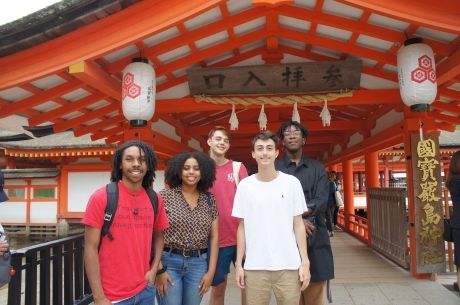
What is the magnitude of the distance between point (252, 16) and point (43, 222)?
1326cm

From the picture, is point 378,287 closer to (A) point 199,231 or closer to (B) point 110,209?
(A) point 199,231

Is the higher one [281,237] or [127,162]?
[127,162]

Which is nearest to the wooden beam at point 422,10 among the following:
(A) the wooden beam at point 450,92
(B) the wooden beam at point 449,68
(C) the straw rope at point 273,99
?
(B) the wooden beam at point 449,68

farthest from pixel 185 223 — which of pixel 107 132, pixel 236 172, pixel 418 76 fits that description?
pixel 107 132

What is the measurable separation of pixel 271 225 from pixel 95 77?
284 cm

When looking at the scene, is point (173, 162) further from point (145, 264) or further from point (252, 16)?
point (252, 16)

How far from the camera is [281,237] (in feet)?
8.87

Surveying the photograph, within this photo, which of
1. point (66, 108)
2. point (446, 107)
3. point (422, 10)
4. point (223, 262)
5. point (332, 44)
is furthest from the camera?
point (446, 107)

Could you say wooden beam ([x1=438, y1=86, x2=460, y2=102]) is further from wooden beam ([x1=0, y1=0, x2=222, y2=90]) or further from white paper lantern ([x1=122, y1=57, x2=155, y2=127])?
white paper lantern ([x1=122, y1=57, x2=155, y2=127])

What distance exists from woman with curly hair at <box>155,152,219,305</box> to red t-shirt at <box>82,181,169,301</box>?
325 millimetres

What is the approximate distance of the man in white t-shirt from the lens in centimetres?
271

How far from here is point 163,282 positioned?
2834 millimetres

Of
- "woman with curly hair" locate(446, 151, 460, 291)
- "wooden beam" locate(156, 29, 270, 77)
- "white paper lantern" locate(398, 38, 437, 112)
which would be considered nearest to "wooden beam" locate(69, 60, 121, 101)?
"wooden beam" locate(156, 29, 270, 77)

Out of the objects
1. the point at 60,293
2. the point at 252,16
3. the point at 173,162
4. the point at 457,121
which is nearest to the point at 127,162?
the point at 173,162
